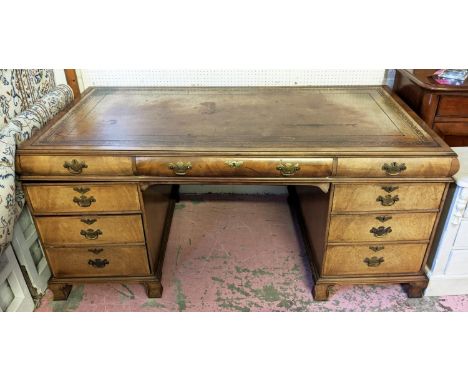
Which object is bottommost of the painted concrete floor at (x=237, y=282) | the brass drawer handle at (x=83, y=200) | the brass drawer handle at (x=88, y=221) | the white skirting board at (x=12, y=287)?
the painted concrete floor at (x=237, y=282)

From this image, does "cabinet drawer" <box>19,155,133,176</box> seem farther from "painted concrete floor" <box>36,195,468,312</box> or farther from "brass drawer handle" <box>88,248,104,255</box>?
"painted concrete floor" <box>36,195,468,312</box>

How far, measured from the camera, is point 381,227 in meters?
1.67

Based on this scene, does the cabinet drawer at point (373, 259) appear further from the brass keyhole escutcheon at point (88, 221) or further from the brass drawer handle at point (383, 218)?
the brass keyhole escutcheon at point (88, 221)

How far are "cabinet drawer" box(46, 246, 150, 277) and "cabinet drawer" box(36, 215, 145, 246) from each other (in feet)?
0.16

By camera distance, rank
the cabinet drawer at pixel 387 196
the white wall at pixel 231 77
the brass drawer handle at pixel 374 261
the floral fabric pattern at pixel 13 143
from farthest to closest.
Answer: the white wall at pixel 231 77 < the brass drawer handle at pixel 374 261 < the cabinet drawer at pixel 387 196 < the floral fabric pattern at pixel 13 143

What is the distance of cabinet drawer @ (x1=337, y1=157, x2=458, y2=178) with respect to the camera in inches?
58.2

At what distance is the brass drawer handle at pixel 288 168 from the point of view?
149cm

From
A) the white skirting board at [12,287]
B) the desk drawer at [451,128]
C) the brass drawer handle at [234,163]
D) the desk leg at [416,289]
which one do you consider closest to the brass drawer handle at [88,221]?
the white skirting board at [12,287]

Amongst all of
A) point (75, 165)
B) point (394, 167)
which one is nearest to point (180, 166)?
point (75, 165)

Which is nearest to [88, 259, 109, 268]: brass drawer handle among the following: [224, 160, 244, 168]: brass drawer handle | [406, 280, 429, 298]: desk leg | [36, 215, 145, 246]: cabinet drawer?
[36, 215, 145, 246]: cabinet drawer

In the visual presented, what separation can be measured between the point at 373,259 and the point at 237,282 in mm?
719

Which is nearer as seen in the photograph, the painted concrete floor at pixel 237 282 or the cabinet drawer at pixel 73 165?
the cabinet drawer at pixel 73 165

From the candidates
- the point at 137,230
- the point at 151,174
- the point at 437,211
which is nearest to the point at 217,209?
the point at 137,230

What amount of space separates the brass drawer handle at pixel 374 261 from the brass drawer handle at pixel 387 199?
319 millimetres
